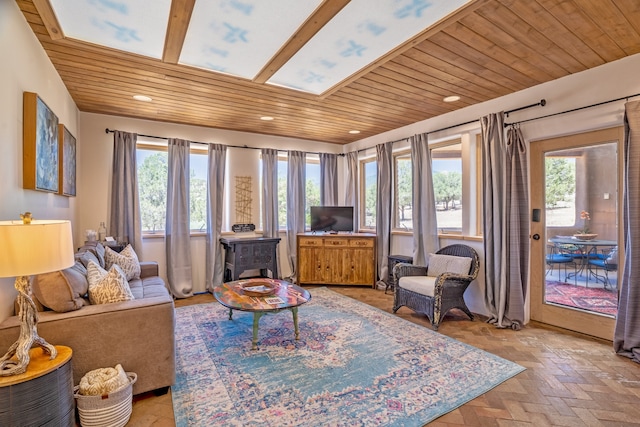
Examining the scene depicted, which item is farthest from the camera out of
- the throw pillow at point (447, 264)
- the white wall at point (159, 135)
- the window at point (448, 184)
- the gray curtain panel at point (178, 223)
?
the gray curtain panel at point (178, 223)

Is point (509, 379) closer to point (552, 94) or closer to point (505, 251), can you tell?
point (505, 251)

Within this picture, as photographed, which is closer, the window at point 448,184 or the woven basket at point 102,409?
the woven basket at point 102,409

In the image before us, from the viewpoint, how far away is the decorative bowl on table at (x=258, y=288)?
299cm

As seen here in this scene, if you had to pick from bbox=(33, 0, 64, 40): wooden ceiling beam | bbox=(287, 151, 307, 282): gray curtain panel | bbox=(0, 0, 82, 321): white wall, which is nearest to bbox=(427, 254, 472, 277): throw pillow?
bbox=(287, 151, 307, 282): gray curtain panel

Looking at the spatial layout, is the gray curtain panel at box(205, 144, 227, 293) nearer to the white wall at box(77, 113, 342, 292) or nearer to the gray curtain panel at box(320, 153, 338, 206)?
the white wall at box(77, 113, 342, 292)

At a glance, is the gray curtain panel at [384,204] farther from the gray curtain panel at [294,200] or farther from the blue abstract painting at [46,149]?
the blue abstract painting at [46,149]

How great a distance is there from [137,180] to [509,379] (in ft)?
15.1

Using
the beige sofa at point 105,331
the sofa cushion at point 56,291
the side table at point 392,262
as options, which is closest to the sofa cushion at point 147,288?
the beige sofa at point 105,331

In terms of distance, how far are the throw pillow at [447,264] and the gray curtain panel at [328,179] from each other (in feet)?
7.72

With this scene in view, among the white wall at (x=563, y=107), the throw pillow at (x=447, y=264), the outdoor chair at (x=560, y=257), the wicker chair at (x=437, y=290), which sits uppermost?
the white wall at (x=563, y=107)

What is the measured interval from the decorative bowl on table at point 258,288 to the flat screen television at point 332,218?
78.4 inches

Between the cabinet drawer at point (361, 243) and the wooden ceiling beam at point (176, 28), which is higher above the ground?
the wooden ceiling beam at point (176, 28)

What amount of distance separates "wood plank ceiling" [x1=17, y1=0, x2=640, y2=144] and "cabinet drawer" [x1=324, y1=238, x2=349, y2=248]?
1.82 meters

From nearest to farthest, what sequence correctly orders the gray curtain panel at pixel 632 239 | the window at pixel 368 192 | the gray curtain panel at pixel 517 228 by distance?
1. the gray curtain panel at pixel 632 239
2. the gray curtain panel at pixel 517 228
3. the window at pixel 368 192
